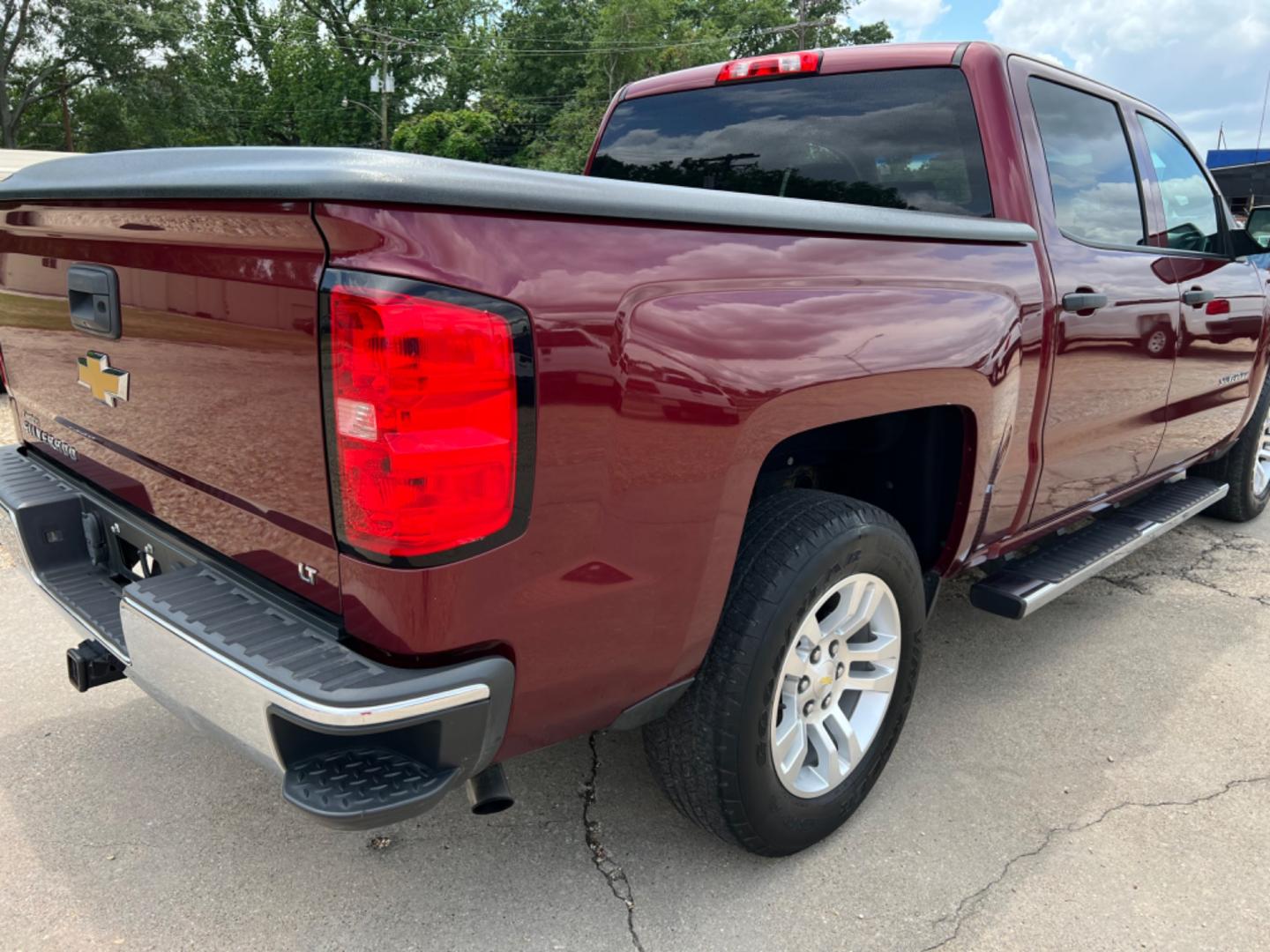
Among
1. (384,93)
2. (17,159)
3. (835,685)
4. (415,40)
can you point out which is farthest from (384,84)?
(835,685)

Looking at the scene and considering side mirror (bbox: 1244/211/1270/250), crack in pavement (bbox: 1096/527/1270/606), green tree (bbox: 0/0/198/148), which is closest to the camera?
crack in pavement (bbox: 1096/527/1270/606)

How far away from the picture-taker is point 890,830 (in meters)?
2.39

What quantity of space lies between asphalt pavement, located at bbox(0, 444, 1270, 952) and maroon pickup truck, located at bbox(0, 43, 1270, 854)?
222 millimetres

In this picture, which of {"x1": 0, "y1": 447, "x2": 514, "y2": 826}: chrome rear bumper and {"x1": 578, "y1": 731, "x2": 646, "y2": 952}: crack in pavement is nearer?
{"x1": 0, "y1": 447, "x2": 514, "y2": 826}: chrome rear bumper

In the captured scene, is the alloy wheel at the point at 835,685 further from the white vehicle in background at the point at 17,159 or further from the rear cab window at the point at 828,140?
the white vehicle in background at the point at 17,159

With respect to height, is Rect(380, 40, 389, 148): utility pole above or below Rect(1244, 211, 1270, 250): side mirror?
above

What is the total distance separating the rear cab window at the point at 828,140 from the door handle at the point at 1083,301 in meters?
0.35

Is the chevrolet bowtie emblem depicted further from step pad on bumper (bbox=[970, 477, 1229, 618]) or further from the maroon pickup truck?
step pad on bumper (bbox=[970, 477, 1229, 618])

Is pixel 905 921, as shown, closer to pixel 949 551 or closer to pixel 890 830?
pixel 890 830

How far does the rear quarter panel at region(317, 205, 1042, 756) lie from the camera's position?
4.75 ft

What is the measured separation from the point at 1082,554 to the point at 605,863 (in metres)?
2.05

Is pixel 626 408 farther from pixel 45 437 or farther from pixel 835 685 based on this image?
pixel 45 437

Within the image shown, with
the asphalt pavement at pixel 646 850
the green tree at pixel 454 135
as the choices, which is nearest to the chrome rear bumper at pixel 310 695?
the asphalt pavement at pixel 646 850

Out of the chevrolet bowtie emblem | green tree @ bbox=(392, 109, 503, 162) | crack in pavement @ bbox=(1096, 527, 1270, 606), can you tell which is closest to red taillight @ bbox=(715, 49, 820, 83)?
the chevrolet bowtie emblem
